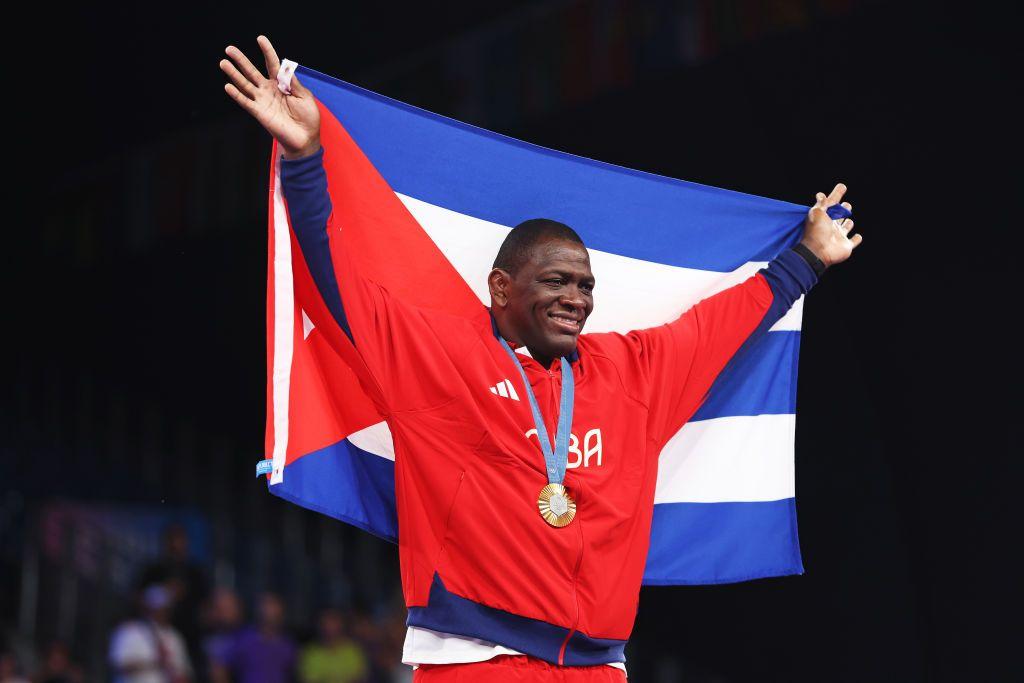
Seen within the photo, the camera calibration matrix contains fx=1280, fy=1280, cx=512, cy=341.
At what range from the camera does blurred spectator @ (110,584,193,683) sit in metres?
7.03

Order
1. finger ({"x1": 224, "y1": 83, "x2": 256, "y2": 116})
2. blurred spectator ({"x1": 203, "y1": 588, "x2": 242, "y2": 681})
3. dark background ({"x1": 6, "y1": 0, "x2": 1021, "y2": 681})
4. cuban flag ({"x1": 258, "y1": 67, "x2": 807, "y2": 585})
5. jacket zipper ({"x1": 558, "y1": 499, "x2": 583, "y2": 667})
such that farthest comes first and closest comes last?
blurred spectator ({"x1": 203, "y1": 588, "x2": 242, "y2": 681}) → dark background ({"x1": 6, "y1": 0, "x2": 1021, "y2": 681}) → cuban flag ({"x1": 258, "y1": 67, "x2": 807, "y2": 585}) → jacket zipper ({"x1": 558, "y1": 499, "x2": 583, "y2": 667}) → finger ({"x1": 224, "y1": 83, "x2": 256, "y2": 116})

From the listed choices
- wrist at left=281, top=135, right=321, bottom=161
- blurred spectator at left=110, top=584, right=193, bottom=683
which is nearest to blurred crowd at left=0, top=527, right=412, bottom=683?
blurred spectator at left=110, top=584, right=193, bottom=683

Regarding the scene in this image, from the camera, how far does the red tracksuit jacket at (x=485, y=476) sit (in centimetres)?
310

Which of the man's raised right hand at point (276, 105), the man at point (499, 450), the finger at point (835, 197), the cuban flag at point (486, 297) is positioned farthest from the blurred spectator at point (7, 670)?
the finger at point (835, 197)

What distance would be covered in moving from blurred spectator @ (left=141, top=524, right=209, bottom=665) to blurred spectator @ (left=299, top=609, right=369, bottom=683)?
74 centimetres

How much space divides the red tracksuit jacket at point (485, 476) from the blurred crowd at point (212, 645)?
4374mm

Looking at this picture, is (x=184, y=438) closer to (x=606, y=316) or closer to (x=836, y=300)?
(x=836, y=300)

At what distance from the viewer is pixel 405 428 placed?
3205 mm

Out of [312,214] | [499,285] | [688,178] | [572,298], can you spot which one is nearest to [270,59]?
[312,214]

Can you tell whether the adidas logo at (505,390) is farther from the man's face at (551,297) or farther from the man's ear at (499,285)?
the man's ear at (499,285)

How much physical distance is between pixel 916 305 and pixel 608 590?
11.0 feet

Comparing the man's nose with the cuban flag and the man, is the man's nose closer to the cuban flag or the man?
the man

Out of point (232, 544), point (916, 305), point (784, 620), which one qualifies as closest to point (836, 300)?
point (916, 305)

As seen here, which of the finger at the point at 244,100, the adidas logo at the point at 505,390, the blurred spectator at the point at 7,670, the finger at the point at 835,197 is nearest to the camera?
the finger at the point at 244,100
